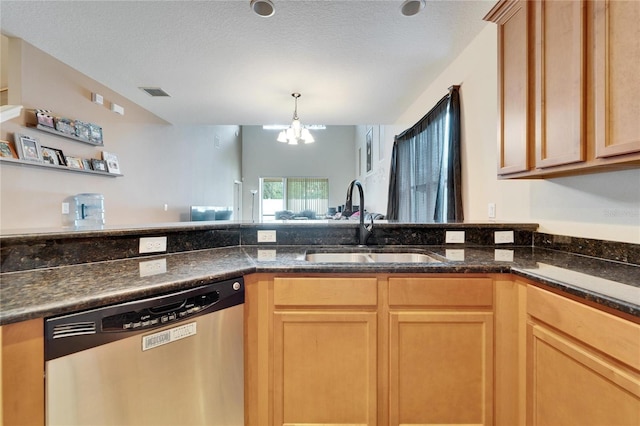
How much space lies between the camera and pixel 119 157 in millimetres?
3779

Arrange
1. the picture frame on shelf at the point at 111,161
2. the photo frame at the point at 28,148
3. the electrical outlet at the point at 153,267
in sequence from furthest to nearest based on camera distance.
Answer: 1. the picture frame on shelf at the point at 111,161
2. the photo frame at the point at 28,148
3. the electrical outlet at the point at 153,267

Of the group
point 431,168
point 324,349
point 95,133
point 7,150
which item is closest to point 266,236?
point 324,349

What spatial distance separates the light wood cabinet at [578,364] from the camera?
0.76m

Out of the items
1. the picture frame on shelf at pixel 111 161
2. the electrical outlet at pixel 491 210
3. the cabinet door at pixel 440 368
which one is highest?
the picture frame on shelf at pixel 111 161

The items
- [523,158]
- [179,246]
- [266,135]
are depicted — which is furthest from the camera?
[266,135]

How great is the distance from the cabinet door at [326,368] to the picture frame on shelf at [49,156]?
3.04m

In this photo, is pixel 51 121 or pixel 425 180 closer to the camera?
pixel 51 121

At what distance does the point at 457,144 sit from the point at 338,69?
4.55ft

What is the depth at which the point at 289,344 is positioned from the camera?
3.88 feet

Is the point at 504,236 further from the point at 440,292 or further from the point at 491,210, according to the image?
the point at 440,292

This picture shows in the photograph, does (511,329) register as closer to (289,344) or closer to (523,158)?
(523,158)

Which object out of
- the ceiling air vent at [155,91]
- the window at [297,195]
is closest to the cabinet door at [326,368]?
the ceiling air vent at [155,91]

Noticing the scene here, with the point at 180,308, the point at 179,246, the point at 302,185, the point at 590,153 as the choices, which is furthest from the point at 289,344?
the point at 302,185

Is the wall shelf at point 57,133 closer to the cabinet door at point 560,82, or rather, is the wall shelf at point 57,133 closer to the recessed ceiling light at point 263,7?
the recessed ceiling light at point 263,7
